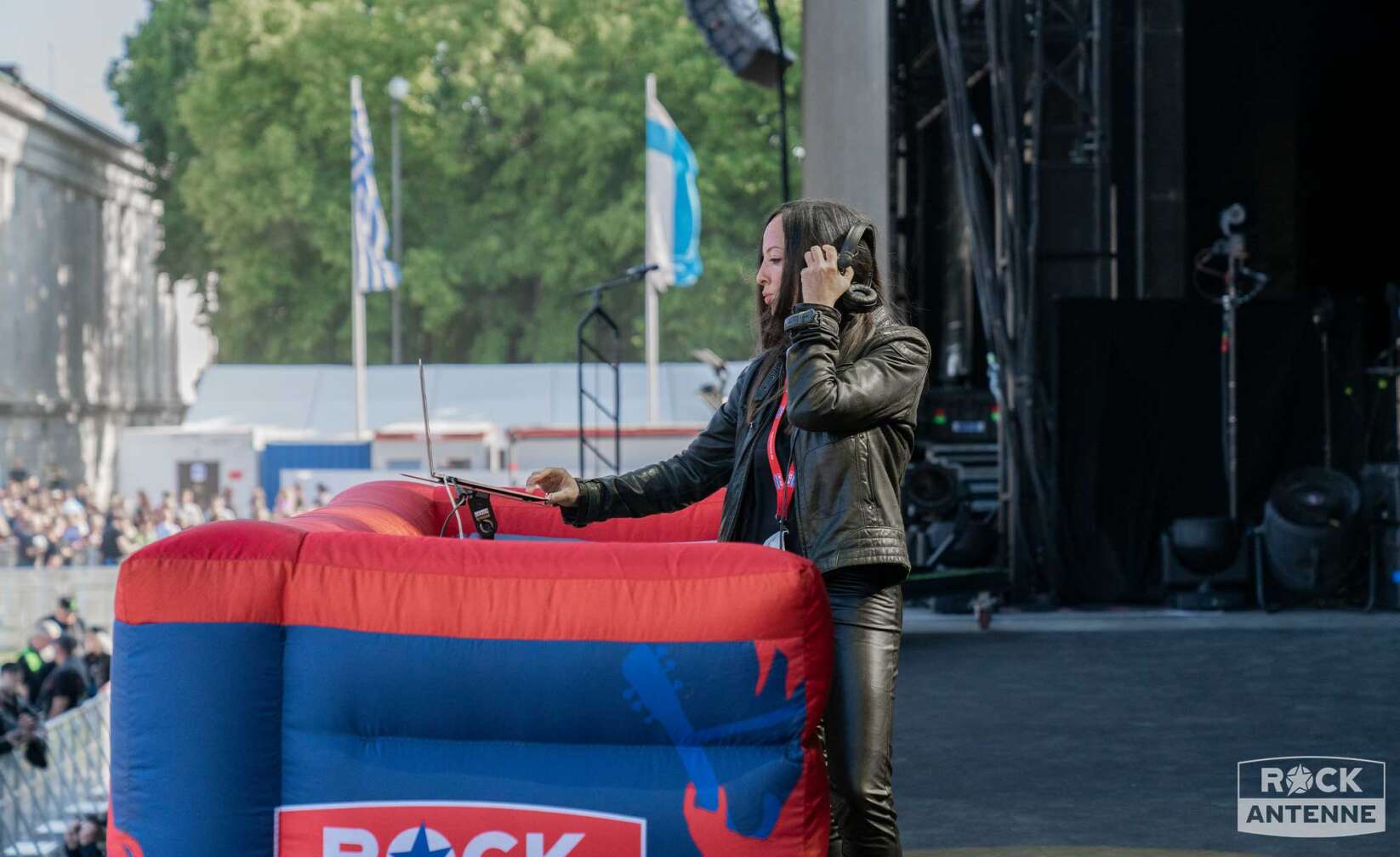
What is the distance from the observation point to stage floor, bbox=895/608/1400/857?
4871 millimetres

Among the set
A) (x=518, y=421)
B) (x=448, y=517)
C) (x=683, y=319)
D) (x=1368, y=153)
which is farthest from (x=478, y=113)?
(x=448, y=517)

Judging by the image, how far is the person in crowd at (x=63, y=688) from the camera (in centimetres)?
1299

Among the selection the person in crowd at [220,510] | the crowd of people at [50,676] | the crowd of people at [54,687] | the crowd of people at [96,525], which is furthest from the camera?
the person in crowd at [220,510]

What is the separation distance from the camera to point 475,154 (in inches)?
1352

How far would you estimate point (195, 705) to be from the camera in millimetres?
2967

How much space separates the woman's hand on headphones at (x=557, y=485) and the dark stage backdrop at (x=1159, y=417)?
27.4 feet

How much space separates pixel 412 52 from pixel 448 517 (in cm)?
3065

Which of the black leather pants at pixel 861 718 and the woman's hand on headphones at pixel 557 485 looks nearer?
the black leather pants at pixel 861 718

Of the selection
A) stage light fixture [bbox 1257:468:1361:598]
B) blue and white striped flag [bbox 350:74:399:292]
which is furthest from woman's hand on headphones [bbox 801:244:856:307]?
blue and white striped flag [bbox 350:74:399:292]

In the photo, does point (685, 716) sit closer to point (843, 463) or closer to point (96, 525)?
point (843, 463)

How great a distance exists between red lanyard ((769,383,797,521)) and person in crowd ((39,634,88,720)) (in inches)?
441

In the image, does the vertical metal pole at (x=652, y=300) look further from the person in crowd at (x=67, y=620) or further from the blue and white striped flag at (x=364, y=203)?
the person in crowd at (x=67, y=620)

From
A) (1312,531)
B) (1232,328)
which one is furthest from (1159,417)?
(1312,531)

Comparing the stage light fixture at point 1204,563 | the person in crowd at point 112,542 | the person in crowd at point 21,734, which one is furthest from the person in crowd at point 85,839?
the person in crowd at point 112,542
